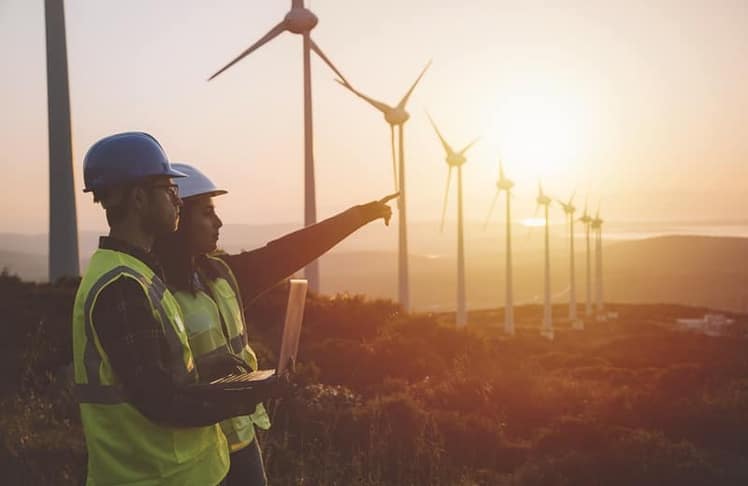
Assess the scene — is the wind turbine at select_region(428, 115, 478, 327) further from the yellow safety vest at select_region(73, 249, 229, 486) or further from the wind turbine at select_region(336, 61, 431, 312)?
the yellow safety vest at select_region(73, 249, 229, 486)

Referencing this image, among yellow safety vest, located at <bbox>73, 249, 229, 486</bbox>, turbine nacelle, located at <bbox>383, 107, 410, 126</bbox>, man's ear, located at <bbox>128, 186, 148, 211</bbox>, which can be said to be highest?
turbine nacelle, located at <bbox>383, 107, 410, 126</bbox>

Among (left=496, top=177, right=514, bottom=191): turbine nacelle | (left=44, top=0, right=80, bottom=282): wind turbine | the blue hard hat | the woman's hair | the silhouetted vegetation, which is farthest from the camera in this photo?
(left=496, top=177, right=514, bottom=191): turbine nacelle

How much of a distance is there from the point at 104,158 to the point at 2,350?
455 inches

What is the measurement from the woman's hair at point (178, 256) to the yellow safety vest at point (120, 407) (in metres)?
0.56

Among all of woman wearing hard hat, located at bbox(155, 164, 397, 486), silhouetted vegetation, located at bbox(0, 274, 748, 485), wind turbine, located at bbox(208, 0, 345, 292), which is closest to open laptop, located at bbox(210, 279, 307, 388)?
woman wearing hard hat, located at bbox(155, 164, 397, 486)

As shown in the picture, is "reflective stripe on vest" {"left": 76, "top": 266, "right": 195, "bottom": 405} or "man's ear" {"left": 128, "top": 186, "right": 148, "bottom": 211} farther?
"man's ear" {"left": 128, "top": 186, "right": 148, "bottom": 211}

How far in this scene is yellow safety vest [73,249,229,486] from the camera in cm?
263

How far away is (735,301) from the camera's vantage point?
174 metres

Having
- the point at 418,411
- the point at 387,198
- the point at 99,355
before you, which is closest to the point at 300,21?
the point at 418,411

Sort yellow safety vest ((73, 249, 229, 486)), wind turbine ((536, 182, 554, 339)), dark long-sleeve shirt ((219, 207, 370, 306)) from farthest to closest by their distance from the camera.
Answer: wind turbine ((536, 182, 554, 339))
dark long-sleeve shirt ((219, 207, 370, 306))
yellow safety vest ((73, 249, 229, 486))

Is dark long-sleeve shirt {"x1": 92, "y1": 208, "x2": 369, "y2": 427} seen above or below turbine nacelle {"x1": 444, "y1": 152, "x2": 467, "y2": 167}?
below

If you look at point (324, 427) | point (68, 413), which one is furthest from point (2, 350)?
point (324, 427)

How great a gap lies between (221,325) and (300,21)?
32236 millimetres

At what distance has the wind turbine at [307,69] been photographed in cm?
3156
